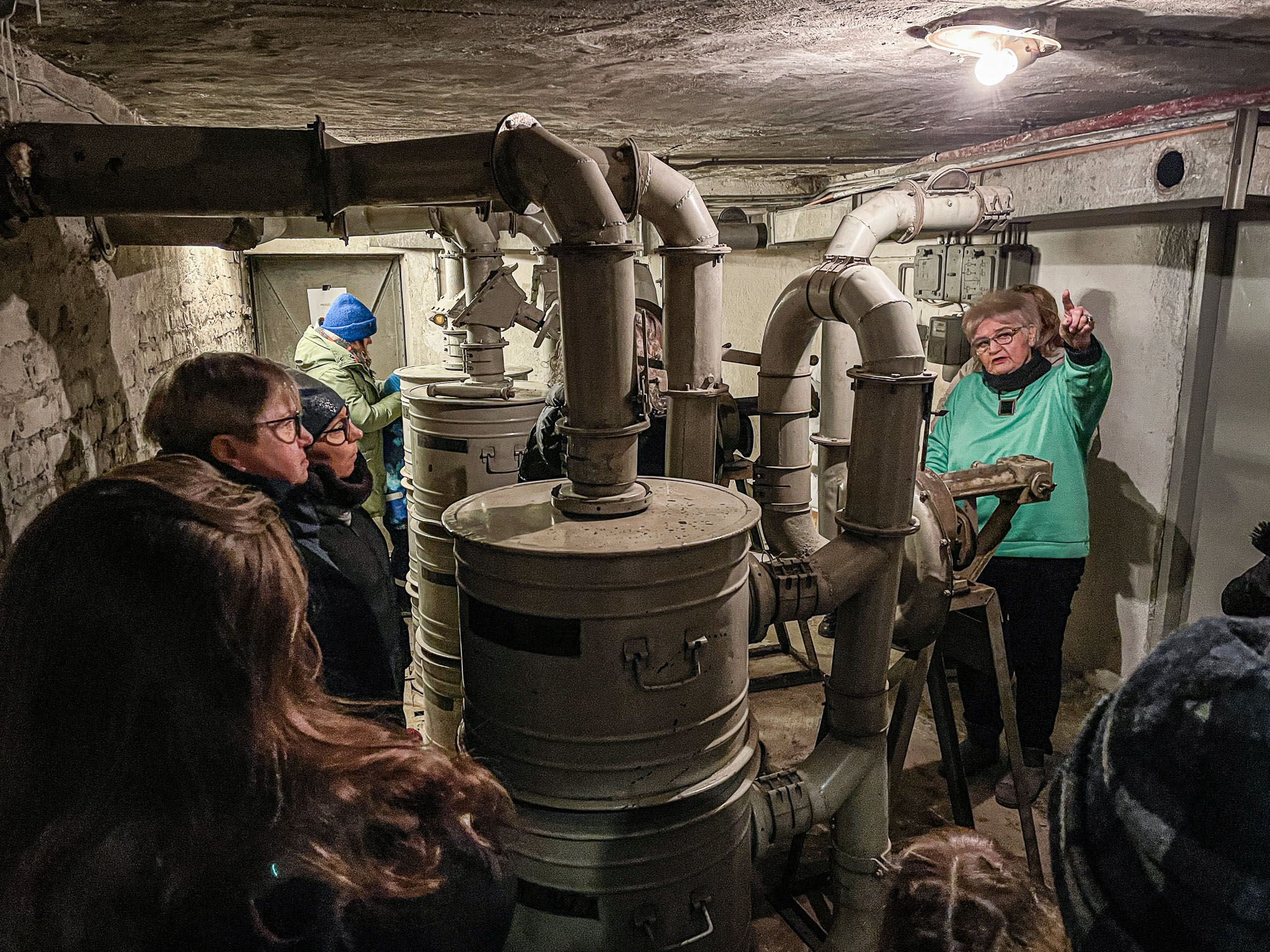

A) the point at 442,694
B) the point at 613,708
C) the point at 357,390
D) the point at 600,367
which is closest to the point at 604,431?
the point at 600,367

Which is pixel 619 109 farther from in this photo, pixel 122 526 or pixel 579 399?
pixel 122 526

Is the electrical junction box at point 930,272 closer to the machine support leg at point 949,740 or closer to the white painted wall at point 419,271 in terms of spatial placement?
the machine support leg at point 949,740

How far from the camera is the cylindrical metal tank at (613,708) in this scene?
1842 mm

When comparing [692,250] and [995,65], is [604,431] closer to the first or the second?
[692,250]

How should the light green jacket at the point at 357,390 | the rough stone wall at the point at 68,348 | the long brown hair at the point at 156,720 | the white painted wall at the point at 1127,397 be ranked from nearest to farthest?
the long brown hair at the point at 156,720 < the rough stone wall at the point at 68,348 < the white painted wall at the point at 1127,397 < the light green jacket at the point at 357,390

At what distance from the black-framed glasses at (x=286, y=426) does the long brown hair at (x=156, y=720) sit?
99cm

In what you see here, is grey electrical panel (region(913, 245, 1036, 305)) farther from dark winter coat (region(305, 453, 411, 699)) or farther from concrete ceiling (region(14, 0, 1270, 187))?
dark winter coat (region(305, 453, 411, 699))

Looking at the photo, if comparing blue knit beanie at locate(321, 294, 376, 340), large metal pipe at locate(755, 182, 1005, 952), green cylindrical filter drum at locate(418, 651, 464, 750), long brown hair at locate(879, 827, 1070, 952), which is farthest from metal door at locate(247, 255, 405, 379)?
long brown hair at locate(879, 827, 1070, 952)

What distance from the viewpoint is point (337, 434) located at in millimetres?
2355

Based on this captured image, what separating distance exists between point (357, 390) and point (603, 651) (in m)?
3.08

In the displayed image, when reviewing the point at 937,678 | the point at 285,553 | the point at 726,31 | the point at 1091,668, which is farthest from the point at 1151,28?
the point at 1091,668

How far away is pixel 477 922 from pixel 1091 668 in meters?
4.01

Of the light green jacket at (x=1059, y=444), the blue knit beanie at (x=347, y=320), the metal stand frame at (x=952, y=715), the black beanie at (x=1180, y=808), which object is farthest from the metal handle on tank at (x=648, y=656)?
the blue knit beanie at (x=347, y=320)

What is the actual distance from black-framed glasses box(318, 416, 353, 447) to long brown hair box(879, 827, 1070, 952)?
1.90m
